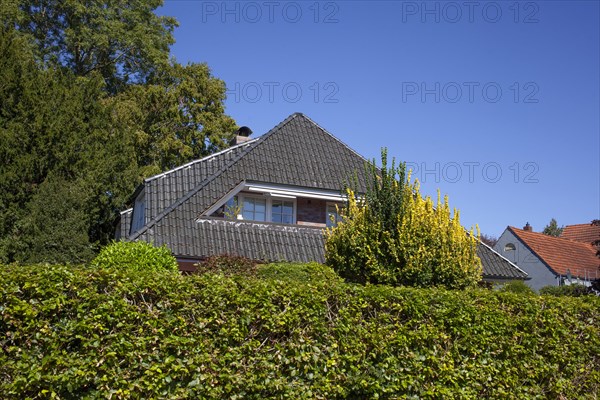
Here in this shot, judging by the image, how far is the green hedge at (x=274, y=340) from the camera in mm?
6484

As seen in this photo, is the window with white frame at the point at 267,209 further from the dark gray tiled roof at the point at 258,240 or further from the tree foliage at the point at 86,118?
the tree foliage at the point at 86,118

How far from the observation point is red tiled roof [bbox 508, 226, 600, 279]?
40.0m

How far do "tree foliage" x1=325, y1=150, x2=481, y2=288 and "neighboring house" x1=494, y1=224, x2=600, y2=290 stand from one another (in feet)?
95.0

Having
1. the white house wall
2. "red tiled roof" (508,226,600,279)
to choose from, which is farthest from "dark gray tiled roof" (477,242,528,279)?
"red tiled roof" (508,226,600,279)

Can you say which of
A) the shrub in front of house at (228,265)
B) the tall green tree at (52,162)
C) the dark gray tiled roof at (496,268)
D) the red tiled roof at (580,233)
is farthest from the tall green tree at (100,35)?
the red tiled roof at (580,233)

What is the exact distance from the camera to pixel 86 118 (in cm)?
2506

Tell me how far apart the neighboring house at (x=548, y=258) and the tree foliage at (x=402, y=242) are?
2897 cm

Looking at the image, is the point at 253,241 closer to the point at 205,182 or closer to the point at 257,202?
the point at 257,202

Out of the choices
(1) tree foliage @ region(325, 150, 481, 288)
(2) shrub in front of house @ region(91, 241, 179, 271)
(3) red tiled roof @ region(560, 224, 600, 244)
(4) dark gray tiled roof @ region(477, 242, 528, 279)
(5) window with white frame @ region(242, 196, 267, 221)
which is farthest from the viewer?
(3) red tiled roof @ region(560, 224, 600, 244)

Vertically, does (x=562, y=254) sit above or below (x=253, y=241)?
below

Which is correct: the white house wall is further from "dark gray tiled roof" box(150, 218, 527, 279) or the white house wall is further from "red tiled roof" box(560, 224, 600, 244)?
"dark gray tiled roof" box(150, 218, 527, 279)

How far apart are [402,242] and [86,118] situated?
692 inches

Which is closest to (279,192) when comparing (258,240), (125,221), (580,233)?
(258,240)

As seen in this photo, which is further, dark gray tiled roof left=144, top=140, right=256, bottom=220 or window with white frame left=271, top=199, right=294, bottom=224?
window with white frame left=271, top=199, right=294, bottom=224
